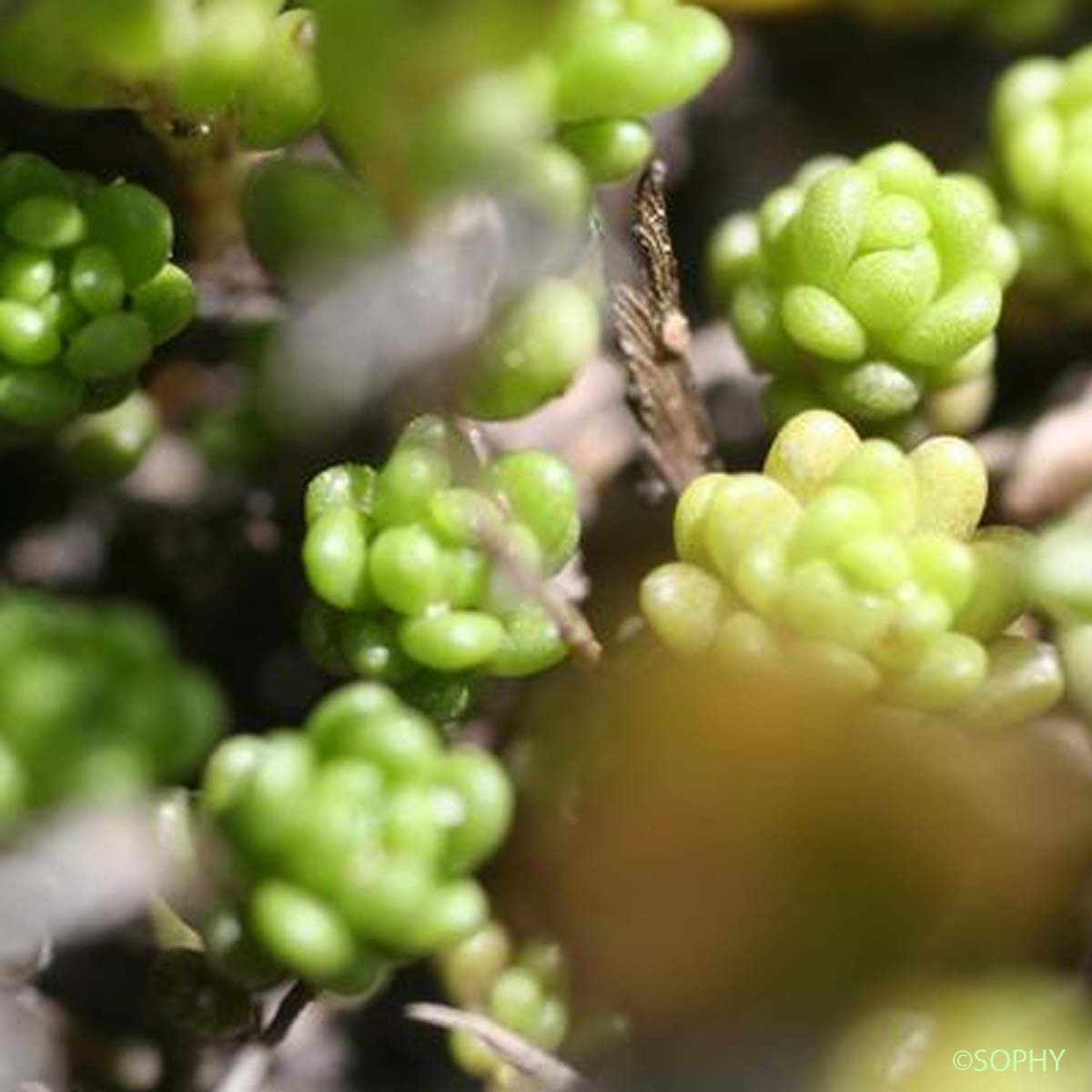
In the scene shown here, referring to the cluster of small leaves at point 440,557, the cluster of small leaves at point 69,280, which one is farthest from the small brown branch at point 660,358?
the cluster of small leaves at point 69,280

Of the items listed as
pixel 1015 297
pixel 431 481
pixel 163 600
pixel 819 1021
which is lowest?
pixel 819 1021

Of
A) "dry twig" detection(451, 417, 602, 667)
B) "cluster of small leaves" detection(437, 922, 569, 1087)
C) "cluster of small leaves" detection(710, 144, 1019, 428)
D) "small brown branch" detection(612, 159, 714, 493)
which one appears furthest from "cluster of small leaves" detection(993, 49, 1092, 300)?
"cluster of small leaves" detection(437, 922, 569, 1087)

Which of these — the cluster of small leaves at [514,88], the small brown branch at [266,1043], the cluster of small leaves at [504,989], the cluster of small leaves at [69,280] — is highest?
the cluster of small leaves at [514,88]

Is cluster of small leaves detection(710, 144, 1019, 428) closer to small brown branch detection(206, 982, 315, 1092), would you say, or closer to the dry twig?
the dry twig

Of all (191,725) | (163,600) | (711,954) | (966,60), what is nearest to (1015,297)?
(966,60)

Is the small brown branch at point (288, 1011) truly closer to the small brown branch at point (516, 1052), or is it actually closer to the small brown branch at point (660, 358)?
the small brown branch at point (516, 1052)

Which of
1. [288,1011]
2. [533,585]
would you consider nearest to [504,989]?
[288,1011]

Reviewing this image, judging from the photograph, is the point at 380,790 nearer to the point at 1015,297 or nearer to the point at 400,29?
the point at 400,29
